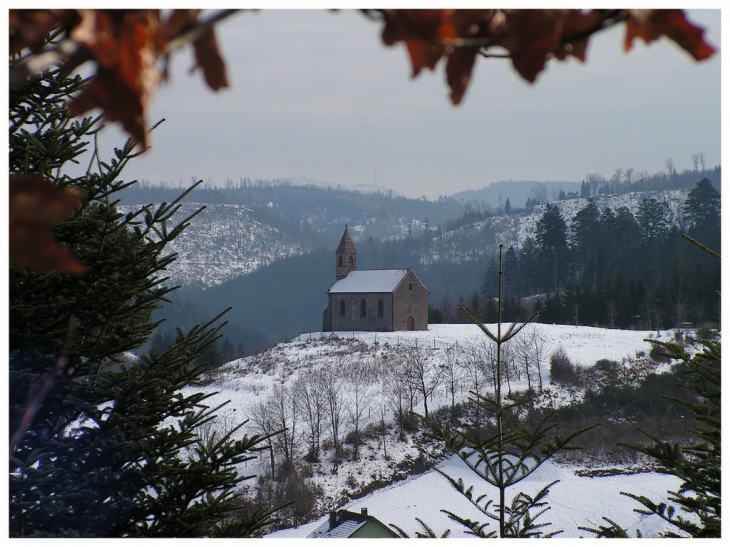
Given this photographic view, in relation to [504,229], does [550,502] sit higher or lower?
lower

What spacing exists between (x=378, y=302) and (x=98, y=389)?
33.6 m

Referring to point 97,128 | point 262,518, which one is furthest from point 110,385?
point 97,128

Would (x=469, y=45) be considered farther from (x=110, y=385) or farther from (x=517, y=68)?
(x=110, y=385)

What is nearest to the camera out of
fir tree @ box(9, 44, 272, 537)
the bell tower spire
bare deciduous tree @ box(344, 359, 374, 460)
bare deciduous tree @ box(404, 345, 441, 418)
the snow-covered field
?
fir tree @ box(9, 44, 272, 537)

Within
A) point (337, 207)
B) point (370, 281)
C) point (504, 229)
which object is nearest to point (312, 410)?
point (370, 281)

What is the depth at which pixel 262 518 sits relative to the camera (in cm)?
336

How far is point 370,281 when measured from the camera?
123 feet

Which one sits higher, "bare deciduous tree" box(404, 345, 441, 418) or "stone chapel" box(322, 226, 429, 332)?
→ "stone chapel" box(322, 226, 429, 332)

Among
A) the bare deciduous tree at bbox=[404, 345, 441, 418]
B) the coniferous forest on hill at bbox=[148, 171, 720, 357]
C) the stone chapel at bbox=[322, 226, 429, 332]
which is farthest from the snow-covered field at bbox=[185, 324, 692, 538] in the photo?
the coniferous forest on hill at bbox=[148, 171, 720, 357]

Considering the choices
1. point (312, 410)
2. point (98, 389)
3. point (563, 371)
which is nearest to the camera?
point (98, 389)

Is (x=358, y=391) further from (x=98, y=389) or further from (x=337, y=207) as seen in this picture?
(x=337, y=207)

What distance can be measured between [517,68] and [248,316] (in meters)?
71.4

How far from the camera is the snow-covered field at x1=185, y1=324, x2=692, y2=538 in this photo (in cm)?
1409

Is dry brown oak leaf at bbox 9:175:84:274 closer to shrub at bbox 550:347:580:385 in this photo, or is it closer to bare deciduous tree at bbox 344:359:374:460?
bare deciduous tree at bbox 344:359:374:460
